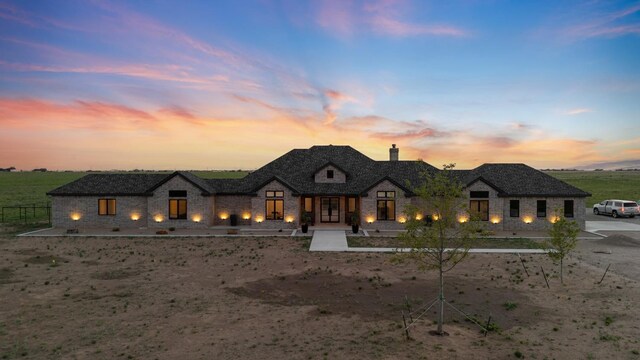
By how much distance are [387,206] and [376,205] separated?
1.09 meters

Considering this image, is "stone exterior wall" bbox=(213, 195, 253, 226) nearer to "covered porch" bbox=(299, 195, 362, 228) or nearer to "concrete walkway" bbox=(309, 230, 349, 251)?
"covered porch" bbox=(299, 195, 362, 228)

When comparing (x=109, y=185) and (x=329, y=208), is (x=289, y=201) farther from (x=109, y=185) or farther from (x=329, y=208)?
(x=109, y=185)

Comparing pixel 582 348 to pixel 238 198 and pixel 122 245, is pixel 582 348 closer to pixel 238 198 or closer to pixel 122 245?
pixel 122 245

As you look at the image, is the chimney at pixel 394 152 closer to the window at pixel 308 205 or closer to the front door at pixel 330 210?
the front door at pixel 330 210

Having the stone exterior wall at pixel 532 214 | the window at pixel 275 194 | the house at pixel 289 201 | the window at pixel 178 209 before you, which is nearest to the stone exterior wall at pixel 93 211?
the house at pixel 289 201

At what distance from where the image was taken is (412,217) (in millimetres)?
13141

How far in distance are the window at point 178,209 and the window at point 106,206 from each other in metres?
5.60

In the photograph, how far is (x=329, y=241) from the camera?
2886 centimetres

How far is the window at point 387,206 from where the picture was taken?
35.4 metres

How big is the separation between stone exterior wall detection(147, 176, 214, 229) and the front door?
11.3 metres

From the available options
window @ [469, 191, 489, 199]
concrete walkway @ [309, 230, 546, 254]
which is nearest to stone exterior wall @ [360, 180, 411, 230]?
concrete walkway @ [309, 230, 546, 254]

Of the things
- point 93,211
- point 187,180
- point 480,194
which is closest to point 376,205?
point 480,194

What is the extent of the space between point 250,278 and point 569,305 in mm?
14163

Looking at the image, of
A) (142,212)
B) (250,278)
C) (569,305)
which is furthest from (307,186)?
(569,305)
